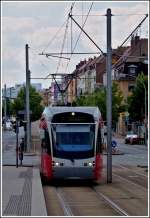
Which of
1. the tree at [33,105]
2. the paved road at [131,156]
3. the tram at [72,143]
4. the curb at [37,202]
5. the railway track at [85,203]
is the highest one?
the tree at [33,105]

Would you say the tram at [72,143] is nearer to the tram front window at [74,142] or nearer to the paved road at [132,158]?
the tram front window at [74,142]

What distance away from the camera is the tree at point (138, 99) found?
9212cm

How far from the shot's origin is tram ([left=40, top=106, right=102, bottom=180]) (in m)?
25.8

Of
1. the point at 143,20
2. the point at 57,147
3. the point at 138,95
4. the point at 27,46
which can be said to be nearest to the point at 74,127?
the point at 57,147

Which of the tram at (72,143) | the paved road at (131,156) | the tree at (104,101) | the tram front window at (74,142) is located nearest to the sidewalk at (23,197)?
the tram at (72,143)

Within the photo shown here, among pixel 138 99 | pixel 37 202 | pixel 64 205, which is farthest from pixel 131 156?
pixel 37 202

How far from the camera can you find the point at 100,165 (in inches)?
1040

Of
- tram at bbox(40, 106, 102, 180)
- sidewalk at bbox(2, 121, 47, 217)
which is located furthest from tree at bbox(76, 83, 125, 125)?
tram at bbox(40, 106, 102, 180)

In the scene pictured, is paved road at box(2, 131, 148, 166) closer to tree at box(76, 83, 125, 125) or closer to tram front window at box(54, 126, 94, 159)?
tram front window at box(54, 126, 94, 159)

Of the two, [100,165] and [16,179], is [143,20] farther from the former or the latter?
[16,179]

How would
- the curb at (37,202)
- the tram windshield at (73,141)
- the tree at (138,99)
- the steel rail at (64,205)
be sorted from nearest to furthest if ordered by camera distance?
→ the curb at (37,202), the steel rail at (64,205), the tram windshield at (73,141), the tree at (138,99)

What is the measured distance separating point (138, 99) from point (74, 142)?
2667 inches

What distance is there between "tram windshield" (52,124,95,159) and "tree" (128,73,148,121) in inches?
2519

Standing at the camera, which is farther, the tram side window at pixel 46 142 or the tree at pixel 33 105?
the tree at pixel 33 105
